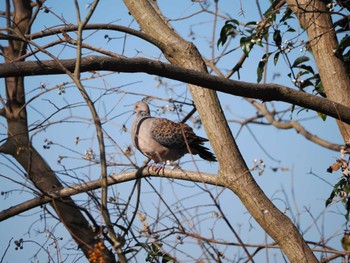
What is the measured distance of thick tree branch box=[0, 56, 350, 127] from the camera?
8.89 ft

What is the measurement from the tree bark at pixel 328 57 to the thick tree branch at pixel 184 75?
48 cm

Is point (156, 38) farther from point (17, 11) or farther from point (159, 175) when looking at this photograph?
point (17, 11)

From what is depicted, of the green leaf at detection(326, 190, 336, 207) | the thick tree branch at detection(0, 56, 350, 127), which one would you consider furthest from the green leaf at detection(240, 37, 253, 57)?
the green leaf at detection(326, 190, 336, 207)

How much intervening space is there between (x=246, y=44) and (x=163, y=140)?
5.95 feet

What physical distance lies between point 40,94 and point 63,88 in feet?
1.17

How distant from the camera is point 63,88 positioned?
3830 mm

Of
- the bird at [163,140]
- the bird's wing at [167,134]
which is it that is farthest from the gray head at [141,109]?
the bird's wing at [167,134]

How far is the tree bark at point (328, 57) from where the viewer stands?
3682mm

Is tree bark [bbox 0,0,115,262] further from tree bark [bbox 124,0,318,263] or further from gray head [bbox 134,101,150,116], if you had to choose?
gray head [bbox 134,101,150,116]

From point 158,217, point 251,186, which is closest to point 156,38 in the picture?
point 251,186

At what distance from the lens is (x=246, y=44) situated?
12.9 ft

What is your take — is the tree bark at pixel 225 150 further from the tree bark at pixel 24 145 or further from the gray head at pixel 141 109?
the gray head at pixel 141 109

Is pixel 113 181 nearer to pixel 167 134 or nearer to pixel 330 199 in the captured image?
pixel 330 199

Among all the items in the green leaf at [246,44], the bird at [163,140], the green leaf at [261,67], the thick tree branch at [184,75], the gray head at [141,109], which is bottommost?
the thick tree branch at [184,75]
